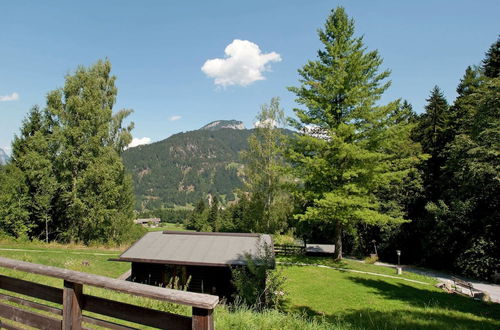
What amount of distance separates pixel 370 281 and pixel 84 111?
28.2m

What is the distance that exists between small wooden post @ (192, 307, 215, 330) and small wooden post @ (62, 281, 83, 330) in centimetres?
163

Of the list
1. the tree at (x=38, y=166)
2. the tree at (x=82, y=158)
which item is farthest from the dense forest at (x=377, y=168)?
the tree at (x=38, y=166)

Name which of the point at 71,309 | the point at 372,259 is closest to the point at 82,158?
the point at 71,309

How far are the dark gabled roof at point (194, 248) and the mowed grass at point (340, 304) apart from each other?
297 cm

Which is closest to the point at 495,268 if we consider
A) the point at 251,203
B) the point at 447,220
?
the point at 447,220

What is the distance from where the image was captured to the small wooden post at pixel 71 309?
10.8ft

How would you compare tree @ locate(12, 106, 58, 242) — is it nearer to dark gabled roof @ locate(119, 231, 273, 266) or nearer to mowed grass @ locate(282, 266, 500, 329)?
dark gabled roof @ locate(119, 231, 273, 266)

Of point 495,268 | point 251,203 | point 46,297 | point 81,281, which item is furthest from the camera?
point 251,203

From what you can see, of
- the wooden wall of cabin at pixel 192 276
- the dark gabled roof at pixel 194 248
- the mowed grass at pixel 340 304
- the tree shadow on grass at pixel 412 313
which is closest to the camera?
the mowed grass at pixel 340 304

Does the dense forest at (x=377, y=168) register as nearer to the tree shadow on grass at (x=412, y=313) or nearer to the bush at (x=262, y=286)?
the tree shadow on grass at (x=412, y=313)

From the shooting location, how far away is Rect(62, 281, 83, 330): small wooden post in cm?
330

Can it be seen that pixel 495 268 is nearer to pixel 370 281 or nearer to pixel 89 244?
pixel 370 281

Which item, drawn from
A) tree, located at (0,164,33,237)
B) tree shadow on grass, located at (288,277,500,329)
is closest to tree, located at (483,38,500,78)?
tree shadow on grass, located at (288,277,500,329)

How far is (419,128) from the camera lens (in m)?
37.8
